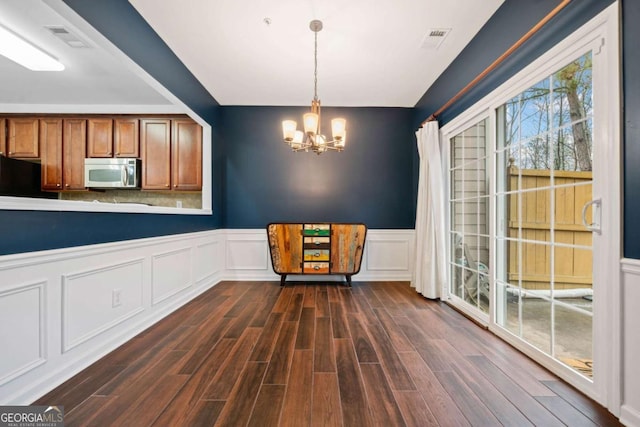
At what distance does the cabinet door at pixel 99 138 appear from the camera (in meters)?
3.88

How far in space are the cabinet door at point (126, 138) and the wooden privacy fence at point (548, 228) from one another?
461 cm

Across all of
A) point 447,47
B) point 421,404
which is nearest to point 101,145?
point 447,47

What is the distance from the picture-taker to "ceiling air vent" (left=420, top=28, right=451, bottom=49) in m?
2.40

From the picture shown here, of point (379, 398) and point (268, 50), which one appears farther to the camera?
point (268, 50)

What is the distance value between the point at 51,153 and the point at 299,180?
3.52 m

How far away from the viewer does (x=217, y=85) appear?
350 centimetres

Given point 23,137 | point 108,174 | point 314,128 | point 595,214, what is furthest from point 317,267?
point 23,137

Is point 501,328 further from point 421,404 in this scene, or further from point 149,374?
point 149,374

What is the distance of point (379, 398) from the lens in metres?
1.44

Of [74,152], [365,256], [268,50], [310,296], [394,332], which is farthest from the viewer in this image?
[365,256]

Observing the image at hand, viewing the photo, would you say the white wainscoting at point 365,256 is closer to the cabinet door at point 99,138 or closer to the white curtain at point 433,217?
the white curtain at point 433,217

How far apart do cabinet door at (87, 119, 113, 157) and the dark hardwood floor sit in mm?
2886

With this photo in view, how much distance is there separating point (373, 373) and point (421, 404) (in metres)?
0.34

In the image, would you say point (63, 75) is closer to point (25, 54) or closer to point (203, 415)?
point (25, 54)
